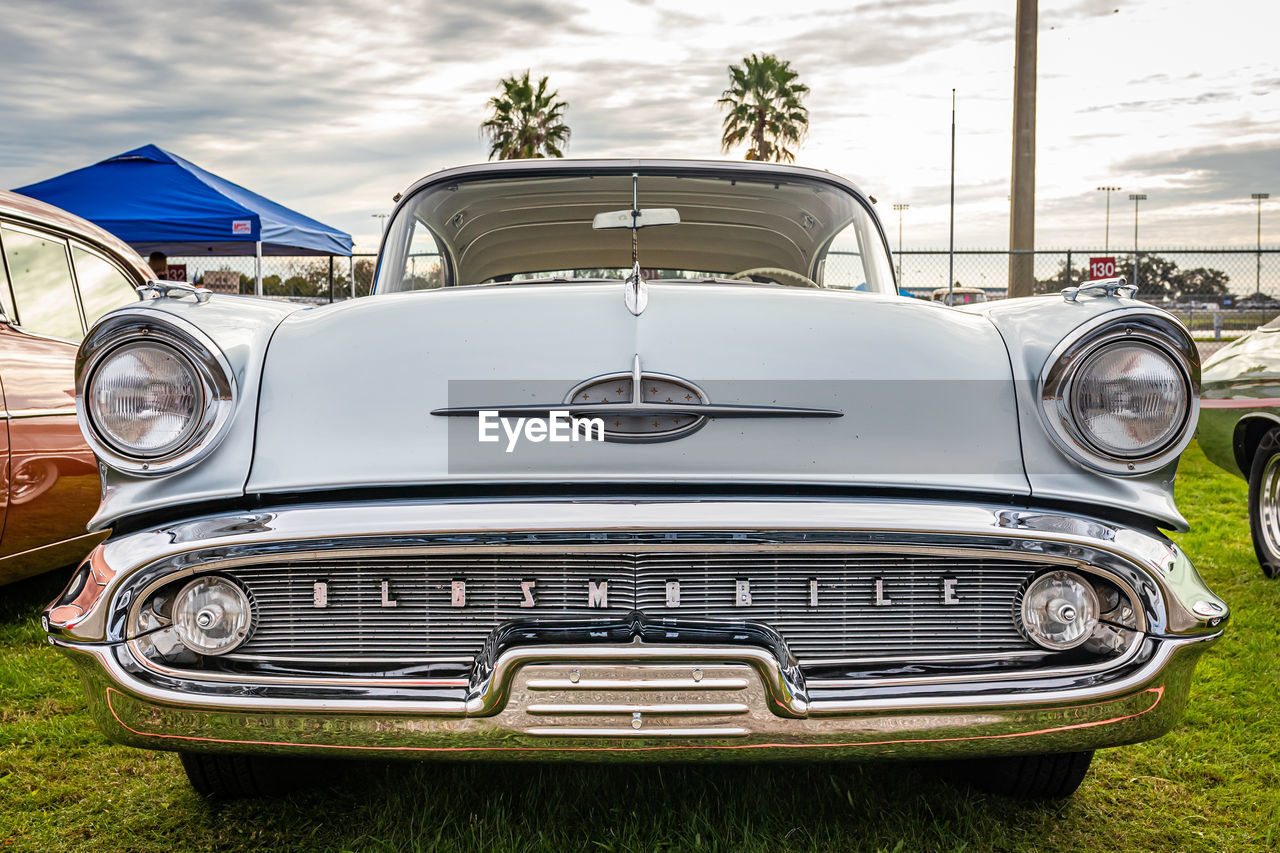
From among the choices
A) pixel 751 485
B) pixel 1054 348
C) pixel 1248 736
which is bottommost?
pixel 1248 736

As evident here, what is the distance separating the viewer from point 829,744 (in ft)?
5.06

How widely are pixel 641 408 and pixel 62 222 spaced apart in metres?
2.97

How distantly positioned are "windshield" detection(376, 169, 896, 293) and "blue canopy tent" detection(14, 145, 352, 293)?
7.21m

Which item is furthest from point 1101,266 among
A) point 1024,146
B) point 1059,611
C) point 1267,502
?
point 1059,611

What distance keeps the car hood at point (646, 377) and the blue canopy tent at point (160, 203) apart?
8.23 metres

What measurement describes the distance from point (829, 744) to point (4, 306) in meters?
3.05

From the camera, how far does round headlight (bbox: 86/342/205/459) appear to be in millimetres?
1673

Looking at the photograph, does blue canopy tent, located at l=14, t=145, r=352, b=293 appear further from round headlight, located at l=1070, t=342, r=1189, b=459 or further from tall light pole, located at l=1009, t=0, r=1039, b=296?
round headlight, located at l=1070, t=342, r=1189, b=459

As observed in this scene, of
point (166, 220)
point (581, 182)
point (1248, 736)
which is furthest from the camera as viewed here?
point (166, 220)

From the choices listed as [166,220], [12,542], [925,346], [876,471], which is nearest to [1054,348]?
[925,346]

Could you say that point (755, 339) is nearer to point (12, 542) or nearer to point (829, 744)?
point (829, 744)

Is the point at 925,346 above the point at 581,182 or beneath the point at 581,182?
beneath

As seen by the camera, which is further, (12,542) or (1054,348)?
(12,542)

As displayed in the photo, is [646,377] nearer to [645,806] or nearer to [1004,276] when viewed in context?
[645,806]
